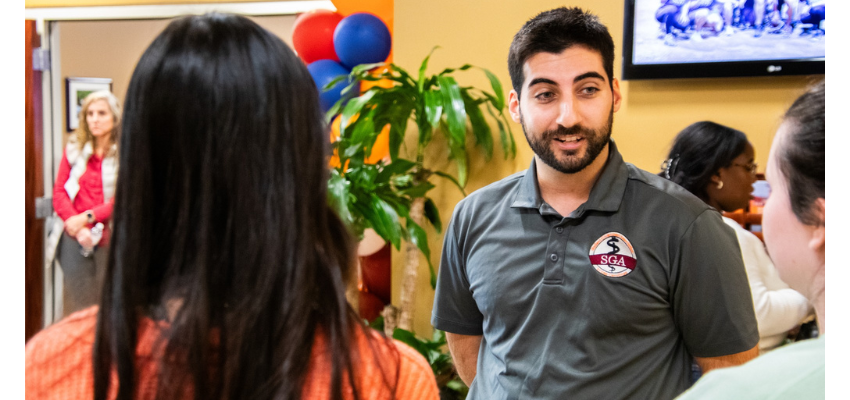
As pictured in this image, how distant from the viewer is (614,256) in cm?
133

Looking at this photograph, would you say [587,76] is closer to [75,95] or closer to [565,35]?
[565,35]

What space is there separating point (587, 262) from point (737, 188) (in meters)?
0.95

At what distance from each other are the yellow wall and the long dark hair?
7.01ft

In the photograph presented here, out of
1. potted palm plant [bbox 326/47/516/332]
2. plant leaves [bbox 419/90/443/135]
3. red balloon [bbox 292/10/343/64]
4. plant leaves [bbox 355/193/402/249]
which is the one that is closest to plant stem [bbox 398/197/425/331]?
potted palm plant [bbox 326/47/516/332]

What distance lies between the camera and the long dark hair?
650 mm

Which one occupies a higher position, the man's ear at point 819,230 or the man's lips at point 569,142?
the man's lips at point 569,142

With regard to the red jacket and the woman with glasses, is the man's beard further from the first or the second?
the red jacket

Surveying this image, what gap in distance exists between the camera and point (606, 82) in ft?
4.73

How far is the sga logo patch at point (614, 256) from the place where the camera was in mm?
1318

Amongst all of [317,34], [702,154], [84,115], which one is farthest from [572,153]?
[84,115]

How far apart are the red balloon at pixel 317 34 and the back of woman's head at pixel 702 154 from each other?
6.82ft

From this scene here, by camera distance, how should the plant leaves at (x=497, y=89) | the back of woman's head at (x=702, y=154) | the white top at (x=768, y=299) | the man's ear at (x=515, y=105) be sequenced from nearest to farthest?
1. the man's ear at (x=515, y=105)
2. the white top at (x=768, y=299)
3. the back of woman's head at (x=702, y=154)
4. the plant leaves at (x=497, y=89)

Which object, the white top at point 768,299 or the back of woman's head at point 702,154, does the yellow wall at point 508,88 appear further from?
the white top at point 768,299

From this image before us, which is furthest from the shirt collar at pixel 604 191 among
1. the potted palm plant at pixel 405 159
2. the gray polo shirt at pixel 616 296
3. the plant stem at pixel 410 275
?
the plant stem at pixel 410 275
